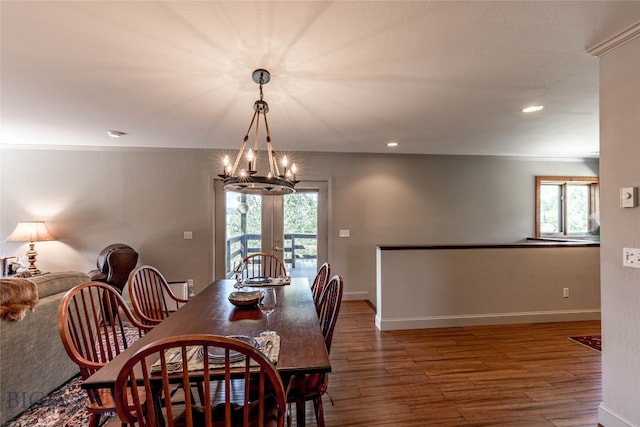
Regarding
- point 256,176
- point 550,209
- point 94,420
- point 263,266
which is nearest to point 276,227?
point 263,266

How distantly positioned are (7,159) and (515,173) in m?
7.89

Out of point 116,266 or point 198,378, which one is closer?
point 198,378

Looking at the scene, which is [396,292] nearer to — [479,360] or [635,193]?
[479,360]

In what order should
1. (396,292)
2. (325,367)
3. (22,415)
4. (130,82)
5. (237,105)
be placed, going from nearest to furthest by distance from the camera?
(325,367), (22,415), (130,82), (237,105), (396,292)

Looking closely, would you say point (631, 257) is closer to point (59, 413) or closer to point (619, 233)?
point (619, 233)

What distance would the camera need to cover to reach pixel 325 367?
125 cm

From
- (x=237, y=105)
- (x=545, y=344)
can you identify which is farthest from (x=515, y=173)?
(x=237, y=105)

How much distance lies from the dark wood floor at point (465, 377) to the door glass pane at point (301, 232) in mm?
1480

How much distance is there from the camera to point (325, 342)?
1619 mm

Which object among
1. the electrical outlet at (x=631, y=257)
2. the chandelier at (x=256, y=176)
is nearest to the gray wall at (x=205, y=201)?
the chandelier at (x=256, y=176)

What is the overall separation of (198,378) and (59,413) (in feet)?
5.78

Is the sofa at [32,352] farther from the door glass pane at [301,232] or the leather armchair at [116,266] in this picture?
the door glass pane at [301,232]

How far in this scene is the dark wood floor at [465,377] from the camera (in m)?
2.03

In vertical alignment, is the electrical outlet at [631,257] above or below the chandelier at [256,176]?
below
